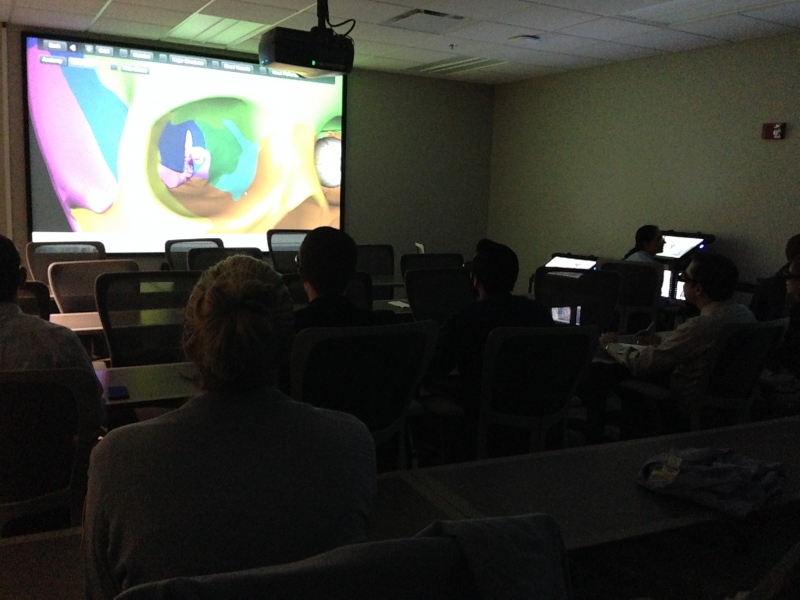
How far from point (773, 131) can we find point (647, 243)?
49.8 inches

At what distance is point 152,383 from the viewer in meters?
2.42

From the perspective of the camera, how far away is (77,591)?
1.13m

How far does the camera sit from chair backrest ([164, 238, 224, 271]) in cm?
529

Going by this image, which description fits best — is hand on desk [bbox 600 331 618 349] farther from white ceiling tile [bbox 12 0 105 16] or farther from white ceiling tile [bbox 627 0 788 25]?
white ceiling tile [bbox 12 0 105 16]

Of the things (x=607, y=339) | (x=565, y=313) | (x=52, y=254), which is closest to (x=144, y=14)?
(x=52, y=254)

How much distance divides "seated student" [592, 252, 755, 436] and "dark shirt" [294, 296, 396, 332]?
1354mm

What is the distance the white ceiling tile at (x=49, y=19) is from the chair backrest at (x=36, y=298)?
3344 millimetres

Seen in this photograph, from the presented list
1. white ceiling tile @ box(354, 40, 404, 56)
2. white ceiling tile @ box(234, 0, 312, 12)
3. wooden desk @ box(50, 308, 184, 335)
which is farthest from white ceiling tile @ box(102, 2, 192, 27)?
wooden desk @ box(50, 308, 184, 335)

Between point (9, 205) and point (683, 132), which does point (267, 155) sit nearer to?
point (9, 205)

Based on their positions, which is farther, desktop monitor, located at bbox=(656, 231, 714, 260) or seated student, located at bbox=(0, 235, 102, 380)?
desktop monitor, located at bbox=(656, 231, 714, 260)

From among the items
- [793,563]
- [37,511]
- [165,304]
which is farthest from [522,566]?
[165,304]

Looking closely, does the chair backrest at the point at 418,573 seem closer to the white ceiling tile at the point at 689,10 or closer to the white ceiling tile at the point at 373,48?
the white ceiling tile at the point at 689,10

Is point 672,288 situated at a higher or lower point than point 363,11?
lower

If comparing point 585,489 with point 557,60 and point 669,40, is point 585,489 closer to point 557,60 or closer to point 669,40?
point 669,40
